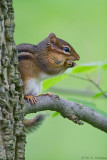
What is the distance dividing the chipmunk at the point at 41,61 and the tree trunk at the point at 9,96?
440 millimetres

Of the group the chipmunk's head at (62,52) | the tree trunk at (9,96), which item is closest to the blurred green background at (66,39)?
the chipmunk's head at (62,52)

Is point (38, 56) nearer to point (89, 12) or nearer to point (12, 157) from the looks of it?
point (12, 157)

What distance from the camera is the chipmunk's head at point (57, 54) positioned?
2912 millimetres

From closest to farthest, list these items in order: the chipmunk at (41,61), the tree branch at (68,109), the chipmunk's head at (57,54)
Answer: the tree branch at (68,109) → the chipmunk at (41,61) → the chipmunk's head at (57,54)

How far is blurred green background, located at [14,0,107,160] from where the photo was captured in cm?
533

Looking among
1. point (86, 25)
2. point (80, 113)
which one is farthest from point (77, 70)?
point (86, 25)

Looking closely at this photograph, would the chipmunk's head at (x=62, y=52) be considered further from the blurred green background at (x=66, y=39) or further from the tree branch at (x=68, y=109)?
the blurred green background at (x=66, y=39)

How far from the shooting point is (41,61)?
2.76 meters

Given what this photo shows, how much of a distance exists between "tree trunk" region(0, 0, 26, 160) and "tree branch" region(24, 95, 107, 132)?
0.49ft

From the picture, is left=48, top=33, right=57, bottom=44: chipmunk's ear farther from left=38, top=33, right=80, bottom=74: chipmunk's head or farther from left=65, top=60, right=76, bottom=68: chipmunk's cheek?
left=65, top=60, right=76, bottom=68: chipmunk's cheek

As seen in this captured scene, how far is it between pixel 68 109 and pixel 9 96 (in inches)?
16.7

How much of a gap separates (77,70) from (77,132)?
3.53m

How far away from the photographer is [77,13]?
6121 mm

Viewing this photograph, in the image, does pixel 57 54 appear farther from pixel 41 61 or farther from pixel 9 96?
pixel 9 96
